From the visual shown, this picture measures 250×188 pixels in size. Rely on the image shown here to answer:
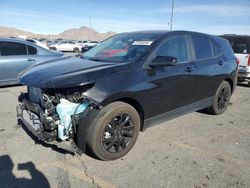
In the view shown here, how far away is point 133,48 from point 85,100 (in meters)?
1.34

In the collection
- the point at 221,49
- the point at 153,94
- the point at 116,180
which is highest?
the point at 221,49

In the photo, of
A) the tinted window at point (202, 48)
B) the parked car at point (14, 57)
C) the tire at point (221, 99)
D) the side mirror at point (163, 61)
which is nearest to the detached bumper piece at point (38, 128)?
the side mirror at point (163, 61)

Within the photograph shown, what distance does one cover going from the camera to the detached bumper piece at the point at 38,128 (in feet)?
11.3

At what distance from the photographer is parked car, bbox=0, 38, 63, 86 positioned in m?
7.62

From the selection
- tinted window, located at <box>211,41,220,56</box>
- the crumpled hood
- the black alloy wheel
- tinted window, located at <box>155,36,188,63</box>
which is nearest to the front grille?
the crumpled hood

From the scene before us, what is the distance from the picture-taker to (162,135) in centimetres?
464

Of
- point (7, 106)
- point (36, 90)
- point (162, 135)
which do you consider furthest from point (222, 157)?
point (7, 106)

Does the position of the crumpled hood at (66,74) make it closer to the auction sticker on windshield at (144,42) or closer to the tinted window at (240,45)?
the auction sticker on windshield at (144,42)

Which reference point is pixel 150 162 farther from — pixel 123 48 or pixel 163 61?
pixel 123 48

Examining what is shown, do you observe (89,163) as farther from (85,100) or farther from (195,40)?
(195,40)

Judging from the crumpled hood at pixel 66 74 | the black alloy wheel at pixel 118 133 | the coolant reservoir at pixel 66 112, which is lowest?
the black alloy wheel at pixel 118 133

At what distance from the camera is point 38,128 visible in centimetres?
355

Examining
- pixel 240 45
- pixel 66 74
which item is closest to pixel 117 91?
pixel 66 74

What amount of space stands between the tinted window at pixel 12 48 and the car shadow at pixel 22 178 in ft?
16.3
